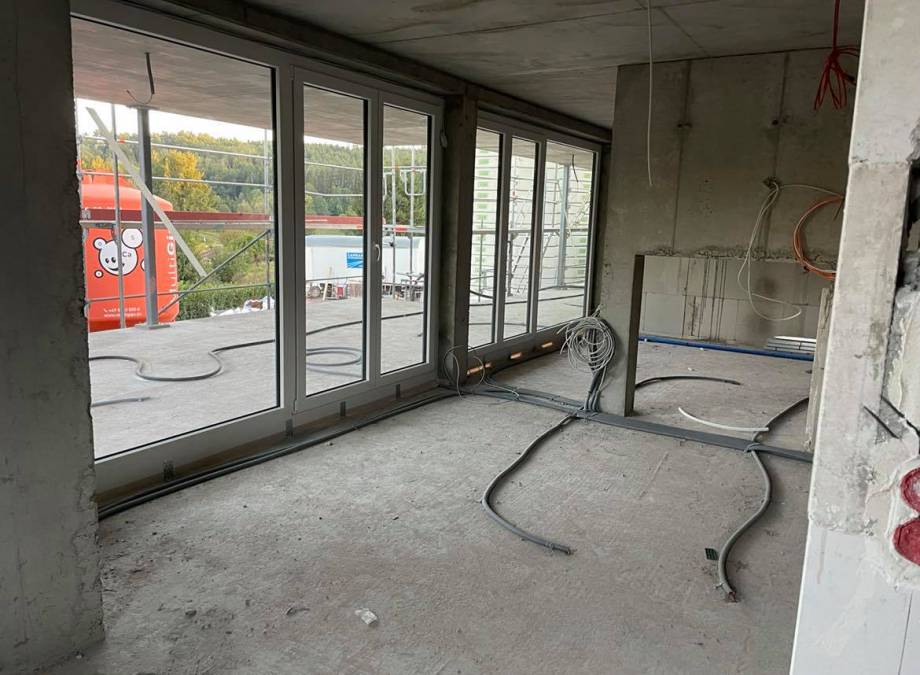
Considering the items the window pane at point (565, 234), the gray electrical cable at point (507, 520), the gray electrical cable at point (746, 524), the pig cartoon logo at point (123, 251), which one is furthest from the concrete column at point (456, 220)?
the pig cartoon logo at point (123, 251)

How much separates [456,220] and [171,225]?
249cm

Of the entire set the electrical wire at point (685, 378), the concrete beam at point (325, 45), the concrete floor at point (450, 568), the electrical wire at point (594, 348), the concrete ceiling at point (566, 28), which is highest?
the concrete ceiling at point (566, 28)

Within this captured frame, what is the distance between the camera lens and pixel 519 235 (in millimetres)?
6871

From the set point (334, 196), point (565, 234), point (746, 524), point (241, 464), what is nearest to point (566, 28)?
point (334, 196)

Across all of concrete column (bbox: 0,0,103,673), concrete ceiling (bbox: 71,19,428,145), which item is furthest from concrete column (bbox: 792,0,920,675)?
concrete ceiling (bbox: 71,19,428,145)

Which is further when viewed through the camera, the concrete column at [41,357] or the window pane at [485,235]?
the window pane at [485,235]

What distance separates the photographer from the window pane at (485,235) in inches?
235

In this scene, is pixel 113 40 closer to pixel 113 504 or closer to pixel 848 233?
pixel 113 504

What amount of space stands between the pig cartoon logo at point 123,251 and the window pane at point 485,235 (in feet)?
14.5

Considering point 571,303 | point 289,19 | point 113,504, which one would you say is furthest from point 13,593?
point 571,303

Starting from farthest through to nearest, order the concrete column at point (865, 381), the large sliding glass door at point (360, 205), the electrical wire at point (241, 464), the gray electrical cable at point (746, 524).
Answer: the large sliding glass door at point (360, 205), the electrical wire at point (241, 464), the gray electrical cable at point (746, 524), the concrete column at point (865, 381)

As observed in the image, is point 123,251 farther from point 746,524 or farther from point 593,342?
point 746,524

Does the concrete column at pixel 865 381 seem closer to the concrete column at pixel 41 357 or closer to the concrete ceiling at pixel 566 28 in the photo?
the concrete column at pixel 41 357

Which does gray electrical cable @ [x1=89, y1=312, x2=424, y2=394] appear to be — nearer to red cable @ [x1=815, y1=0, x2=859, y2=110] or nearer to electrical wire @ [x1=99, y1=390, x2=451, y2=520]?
electrical wire @ [x1=99, y1=390, x2=451, y2=520]
